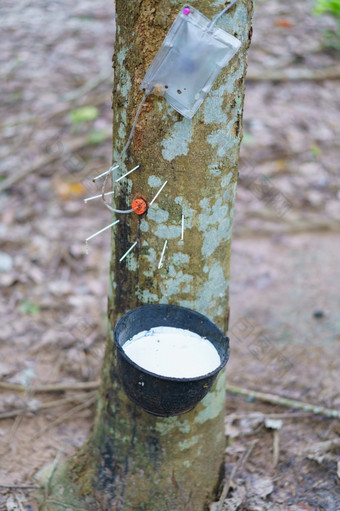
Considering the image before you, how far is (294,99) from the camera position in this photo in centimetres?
611

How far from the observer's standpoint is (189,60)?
1.63 meters

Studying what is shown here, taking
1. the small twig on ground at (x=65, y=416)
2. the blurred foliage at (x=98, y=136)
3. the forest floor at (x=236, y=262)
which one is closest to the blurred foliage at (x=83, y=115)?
the forest floor at (x=236, y=262)

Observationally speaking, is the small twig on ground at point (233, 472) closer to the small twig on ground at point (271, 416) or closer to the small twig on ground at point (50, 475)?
the small twig on ground at point (271, 416)

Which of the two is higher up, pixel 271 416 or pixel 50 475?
pixel 271 416

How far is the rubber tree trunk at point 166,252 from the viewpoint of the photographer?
1757 millimetres

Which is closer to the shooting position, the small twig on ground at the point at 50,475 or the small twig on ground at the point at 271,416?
the small twig on ground at the point at 50,475

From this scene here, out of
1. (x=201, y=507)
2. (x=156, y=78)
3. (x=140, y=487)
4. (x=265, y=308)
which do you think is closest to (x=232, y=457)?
(x=201, y=507)

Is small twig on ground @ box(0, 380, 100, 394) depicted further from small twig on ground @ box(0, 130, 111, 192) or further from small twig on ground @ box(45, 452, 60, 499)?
small twig on ground @ box(0, 130, 111, 192)

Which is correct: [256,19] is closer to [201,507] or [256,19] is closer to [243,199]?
[243,199]

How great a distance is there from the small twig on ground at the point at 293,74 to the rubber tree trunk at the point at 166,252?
192 inches

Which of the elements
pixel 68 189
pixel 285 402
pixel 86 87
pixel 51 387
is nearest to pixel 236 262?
pixel 285 402

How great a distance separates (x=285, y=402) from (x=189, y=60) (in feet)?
6.92

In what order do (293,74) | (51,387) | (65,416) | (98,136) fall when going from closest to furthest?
(65,416), (51,387), (98,136), (293,74)

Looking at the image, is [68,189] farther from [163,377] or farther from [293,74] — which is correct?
[163,377]
